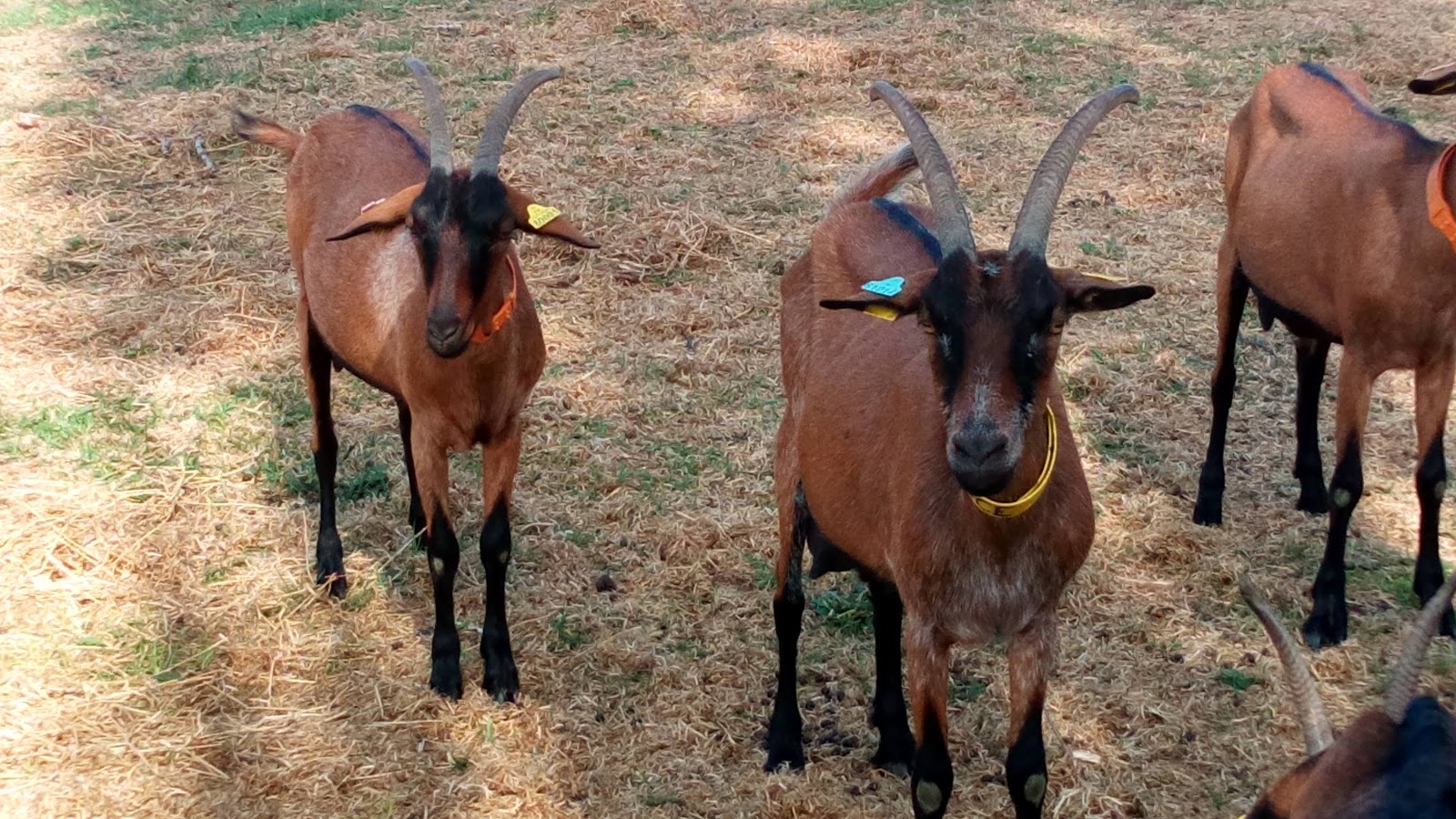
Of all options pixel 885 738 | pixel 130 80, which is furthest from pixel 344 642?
pixel 130 80

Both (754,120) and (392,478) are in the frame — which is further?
(754,120)

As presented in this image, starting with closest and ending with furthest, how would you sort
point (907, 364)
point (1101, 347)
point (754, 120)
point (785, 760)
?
Result: point (907, 364) < point (785, 760) < point (1101, 347) < point (754, 120)

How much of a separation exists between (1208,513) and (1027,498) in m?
2.89

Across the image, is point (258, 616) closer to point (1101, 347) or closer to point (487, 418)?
point (487, 418)

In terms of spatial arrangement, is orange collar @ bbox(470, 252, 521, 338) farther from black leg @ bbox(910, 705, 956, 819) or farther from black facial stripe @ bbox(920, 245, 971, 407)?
black leg @ bbox(910, 705, 956, 819)

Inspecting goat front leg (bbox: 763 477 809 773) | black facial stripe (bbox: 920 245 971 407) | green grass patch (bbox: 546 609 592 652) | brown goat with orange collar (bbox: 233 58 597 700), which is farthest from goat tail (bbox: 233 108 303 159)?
black facial stripe (bbox: 920 245 971 407)

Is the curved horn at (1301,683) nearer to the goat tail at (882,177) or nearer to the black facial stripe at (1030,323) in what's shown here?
the black facial stripe at (1030,323)

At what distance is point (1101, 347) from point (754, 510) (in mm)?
2431

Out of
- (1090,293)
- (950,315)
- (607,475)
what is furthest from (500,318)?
(1090,293)

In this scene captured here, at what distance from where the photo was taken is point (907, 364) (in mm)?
4078

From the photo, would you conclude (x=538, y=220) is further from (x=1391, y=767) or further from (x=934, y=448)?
(x=1391, y=767)

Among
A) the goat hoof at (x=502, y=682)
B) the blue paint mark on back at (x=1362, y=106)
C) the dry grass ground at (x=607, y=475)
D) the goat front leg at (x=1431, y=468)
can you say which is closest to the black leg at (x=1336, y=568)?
the dry grass ground at (x=607, y=475)

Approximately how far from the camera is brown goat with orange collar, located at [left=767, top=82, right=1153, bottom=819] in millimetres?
3305

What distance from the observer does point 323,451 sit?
18.9 ft
